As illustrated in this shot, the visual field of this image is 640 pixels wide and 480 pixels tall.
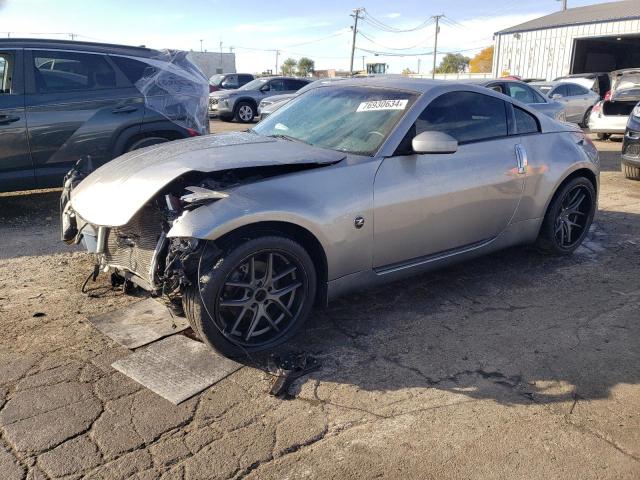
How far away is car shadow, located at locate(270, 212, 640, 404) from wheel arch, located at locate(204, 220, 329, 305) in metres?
0.38

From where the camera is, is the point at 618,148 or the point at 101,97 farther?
the point at 618,148

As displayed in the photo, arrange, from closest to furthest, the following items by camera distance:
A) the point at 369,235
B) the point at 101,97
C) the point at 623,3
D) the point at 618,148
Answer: the point at 369,235 → the point at 101,97 → the point at 618,148 → the point at 623,3

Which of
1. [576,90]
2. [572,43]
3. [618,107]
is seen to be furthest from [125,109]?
[572,43]

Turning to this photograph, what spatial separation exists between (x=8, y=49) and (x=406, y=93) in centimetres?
469

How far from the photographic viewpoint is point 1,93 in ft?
20.2

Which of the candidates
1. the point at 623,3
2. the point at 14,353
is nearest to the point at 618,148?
the point at 14,353

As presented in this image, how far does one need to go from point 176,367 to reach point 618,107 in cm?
1279

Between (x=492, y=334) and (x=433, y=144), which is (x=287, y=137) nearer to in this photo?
(x=433, y=144)

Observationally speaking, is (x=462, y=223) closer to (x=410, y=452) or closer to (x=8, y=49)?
(x=410, y=452)

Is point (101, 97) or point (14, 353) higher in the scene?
point (101, 97)

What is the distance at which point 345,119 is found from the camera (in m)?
4.15

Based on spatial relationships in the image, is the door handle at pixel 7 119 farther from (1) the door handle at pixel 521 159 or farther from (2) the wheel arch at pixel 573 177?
(2) the wheel arch at pixel 573 177

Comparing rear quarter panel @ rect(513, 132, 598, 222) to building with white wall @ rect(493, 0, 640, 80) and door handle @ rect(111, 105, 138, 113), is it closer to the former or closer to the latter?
door handle @ rect(111, 105, 138, 113)

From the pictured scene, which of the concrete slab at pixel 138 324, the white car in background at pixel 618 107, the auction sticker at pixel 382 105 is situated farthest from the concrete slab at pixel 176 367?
the white car in background at pixel 618 107
